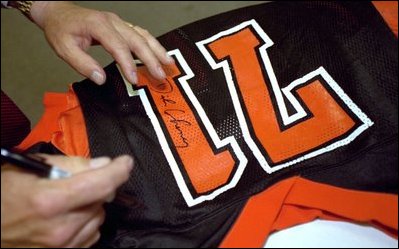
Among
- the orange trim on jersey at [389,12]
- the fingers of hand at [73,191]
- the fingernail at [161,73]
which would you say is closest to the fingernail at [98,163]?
the fingers of hand at [73,191]

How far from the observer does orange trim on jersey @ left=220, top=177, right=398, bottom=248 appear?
21.4 inches

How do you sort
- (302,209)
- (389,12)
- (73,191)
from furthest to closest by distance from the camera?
(389,12)
(302,209)
(73,191)

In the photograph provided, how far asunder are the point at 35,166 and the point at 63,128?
24 cm

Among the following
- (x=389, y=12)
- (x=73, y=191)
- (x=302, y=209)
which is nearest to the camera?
(x=73, y=191)

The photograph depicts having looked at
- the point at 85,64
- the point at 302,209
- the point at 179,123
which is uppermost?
the point at 85,64

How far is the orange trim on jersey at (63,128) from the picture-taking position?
25.1 inches

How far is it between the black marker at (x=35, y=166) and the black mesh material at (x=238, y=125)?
6.0 inches

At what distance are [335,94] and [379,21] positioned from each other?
0.14 metres

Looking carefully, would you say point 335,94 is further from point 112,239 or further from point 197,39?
point 112,239

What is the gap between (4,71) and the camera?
1351 mm

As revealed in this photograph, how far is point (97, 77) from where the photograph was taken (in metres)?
0.63

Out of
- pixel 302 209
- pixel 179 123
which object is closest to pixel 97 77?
pixel 179 123

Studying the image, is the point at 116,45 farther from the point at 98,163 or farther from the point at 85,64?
the point at 98,163

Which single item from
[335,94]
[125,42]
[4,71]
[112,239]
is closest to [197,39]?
[125,42]
